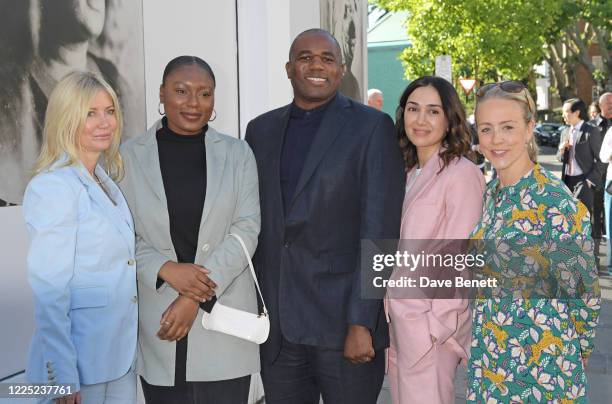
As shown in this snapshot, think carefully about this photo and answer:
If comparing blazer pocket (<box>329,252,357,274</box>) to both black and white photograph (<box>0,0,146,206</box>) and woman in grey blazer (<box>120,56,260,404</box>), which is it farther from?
black and white photograph (<box>0,0,146,206</box>)

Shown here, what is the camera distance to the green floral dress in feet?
8.48

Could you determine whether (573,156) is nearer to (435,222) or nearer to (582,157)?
(582,157)

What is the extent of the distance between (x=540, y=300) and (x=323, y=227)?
887 millimetres

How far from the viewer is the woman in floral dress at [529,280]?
259cm

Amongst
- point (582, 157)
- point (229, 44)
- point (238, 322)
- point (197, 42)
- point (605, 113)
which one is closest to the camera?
point (238, 322)

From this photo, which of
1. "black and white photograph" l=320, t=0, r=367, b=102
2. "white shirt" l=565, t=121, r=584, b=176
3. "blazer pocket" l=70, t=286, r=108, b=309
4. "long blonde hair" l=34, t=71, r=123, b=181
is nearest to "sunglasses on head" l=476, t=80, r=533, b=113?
"long blonde hair" l=34, t=71, r=123, b=181

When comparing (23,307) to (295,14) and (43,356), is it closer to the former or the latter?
(43,356)

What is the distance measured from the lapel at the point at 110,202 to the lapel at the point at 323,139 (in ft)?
2.18

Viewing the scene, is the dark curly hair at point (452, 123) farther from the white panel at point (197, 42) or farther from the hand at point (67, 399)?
the hand at point (67, 399)

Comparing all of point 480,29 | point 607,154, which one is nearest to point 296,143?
point 607,154

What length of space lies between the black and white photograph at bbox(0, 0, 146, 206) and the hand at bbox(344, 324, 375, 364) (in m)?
1.47

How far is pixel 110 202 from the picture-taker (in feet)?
8.54

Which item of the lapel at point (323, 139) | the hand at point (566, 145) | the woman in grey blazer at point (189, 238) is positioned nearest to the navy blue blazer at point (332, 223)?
the lapel at point (323, 139)

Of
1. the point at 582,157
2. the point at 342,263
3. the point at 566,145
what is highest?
the point at 566,145
